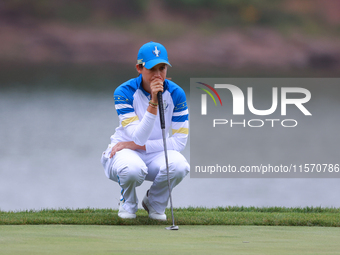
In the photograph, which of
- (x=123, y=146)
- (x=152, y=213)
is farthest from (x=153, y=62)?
(x=152, y=213)

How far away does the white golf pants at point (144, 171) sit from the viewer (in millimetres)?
2750

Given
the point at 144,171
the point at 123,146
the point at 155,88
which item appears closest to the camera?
the point at 155,88

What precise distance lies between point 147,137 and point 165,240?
79 centimetres

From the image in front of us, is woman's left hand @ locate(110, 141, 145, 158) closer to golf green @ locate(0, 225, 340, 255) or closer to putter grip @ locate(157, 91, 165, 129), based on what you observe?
putter grip @ locate(157, 91, 165, 129)

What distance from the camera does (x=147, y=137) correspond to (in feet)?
8.86

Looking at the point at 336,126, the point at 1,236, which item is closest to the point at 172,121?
the point at 1,236

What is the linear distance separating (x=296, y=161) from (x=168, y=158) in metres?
2.92

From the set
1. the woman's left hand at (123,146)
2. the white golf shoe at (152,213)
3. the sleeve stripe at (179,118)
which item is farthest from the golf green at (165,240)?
the sleeve stripe at (179,118)

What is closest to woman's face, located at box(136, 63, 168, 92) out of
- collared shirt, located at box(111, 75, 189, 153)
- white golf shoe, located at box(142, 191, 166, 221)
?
collared shirt, located at box(111, 75, 189, 153)

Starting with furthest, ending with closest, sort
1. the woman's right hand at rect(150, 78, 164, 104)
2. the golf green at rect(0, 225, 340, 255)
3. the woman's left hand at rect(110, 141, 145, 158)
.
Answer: the woman's left hand at rect(110, 141, 145, 158), the woman's right hand at rect(150, 78, 164, 104), the golf green at rect(0, 225, 340, 255)

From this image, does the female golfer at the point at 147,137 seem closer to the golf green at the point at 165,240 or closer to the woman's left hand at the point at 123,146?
the woman's left hand at the point at 123,146

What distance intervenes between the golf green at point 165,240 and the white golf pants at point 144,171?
13.4 inches

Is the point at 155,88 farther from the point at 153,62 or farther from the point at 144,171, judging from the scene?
the point at 144,171

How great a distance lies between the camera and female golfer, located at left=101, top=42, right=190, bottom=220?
2.70 meters
